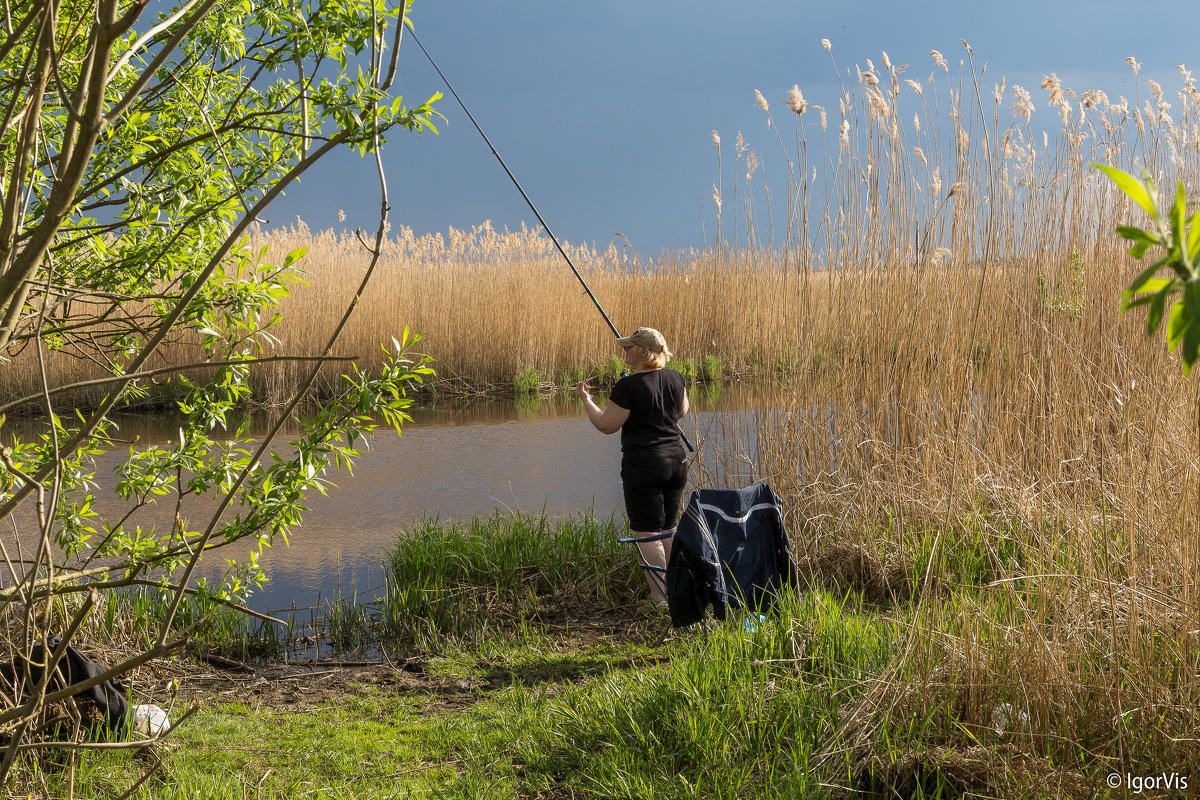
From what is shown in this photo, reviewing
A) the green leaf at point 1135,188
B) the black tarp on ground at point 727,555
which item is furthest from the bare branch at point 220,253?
the black tarp on ground at point 727,555

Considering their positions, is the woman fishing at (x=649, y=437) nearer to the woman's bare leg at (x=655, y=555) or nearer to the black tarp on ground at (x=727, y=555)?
the woman's bare leg at (x=655, y=555)

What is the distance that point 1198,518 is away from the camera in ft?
6.94

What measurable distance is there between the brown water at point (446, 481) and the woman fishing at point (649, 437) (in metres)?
0.48

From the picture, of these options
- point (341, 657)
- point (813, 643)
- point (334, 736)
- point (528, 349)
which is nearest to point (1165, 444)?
point (813, 643)

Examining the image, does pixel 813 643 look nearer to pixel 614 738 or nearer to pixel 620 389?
pixel 614 738

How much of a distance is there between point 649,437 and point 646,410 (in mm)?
121

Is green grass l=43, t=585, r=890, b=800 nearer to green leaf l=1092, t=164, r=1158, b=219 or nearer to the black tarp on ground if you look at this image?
the black tarp on ground

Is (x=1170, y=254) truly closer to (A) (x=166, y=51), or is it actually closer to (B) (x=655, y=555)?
(A) (x=166, y=51)

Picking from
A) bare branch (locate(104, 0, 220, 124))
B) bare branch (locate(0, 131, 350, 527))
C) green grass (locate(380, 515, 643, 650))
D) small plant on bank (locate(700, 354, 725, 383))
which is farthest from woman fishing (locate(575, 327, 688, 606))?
small plant on bank (locate(700, 354, 725, 383))

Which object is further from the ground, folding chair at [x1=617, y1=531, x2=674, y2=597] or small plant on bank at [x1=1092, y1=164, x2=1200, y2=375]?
small plant on bank at [x1=1092, y1=164, x2=1200, y2=375]

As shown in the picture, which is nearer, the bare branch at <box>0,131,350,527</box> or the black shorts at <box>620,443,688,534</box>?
the bare branch at <box>0,131,350,527</box>

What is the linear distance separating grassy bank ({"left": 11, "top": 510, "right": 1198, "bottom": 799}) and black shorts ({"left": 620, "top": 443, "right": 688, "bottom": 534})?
1.57 ft

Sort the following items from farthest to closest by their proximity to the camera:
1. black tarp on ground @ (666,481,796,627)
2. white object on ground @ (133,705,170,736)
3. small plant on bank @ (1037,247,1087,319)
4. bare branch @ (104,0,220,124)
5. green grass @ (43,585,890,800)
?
1. small plant on bank @ (1037,247,1087,319)
2. black tarp on ground @ (666,481,796,627)
3. white object on ground @ (133,705,170,736)
4. green grass @ (43,585,890,800)
5. bare branch @ (104,0,220,124)

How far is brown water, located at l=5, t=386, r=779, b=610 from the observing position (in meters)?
4.94
